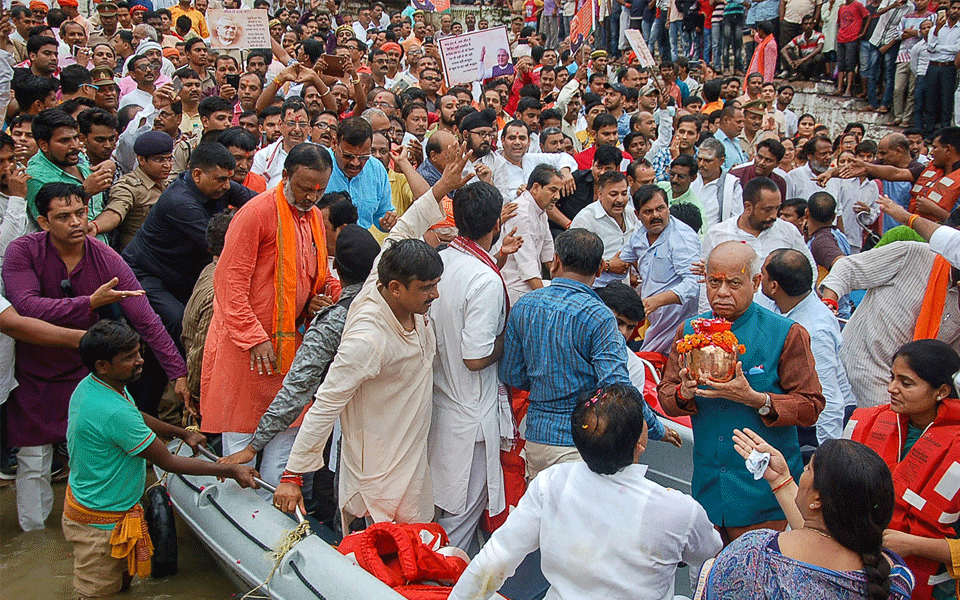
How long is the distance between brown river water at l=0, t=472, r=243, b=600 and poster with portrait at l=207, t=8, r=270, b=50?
626 cm

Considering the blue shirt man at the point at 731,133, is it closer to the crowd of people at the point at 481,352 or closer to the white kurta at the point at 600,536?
the crowd of people at the point at 481,352

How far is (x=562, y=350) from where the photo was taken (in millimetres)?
3299

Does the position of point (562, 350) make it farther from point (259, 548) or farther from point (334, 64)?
point (334, 64)

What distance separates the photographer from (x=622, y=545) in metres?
2.28

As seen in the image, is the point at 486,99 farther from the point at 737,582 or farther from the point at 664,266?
the point at 737,582

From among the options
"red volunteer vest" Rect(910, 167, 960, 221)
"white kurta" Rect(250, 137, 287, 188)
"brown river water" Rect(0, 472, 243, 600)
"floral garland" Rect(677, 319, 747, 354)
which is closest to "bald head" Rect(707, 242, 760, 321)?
"floral garland" Rect(677, 319, 747, 354)

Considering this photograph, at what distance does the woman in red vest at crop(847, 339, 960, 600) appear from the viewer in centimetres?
276

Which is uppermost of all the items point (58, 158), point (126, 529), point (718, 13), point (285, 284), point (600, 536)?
point (718, 13)

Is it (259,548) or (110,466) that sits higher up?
(110,466)

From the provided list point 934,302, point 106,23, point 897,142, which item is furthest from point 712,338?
point 106,23

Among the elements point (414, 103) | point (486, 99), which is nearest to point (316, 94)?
point (414, 103)

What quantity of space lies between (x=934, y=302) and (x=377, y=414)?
2.91 meters

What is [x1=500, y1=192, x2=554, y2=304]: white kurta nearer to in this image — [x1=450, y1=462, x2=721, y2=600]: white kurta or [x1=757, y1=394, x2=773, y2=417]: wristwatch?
Answer: [x1=757, y1=394, x2=773, y2=417]: wristwatch

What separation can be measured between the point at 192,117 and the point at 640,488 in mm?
6746
